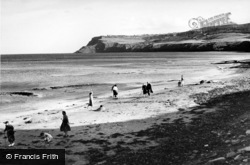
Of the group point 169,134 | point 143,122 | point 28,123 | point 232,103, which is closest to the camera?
point 169,134

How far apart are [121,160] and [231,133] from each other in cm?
596

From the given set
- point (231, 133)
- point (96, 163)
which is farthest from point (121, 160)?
point (231, 133)

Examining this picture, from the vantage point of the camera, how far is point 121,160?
42.2 ft

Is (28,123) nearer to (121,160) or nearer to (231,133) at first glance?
(121,160)

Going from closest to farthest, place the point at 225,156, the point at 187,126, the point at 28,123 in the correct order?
the point at 225,156 → the point at 187,126 → the point at 28,123

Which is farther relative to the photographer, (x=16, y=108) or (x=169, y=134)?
(x=16, y=108)

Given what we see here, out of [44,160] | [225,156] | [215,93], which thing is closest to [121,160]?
[44,160]

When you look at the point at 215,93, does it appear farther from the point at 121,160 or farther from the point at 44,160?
the point at 44,160

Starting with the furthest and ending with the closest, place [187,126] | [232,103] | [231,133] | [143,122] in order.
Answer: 1. [232,103]
2. [143,122]
3. [187,126]
4. [231,133]

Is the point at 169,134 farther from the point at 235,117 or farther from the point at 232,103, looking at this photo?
the point at 232,103

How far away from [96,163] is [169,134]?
5.05 m

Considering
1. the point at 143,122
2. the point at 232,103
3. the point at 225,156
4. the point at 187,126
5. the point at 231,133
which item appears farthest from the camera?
the point at 232,103

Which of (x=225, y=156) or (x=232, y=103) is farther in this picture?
(x=232, y=103)

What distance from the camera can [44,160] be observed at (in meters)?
12.5
